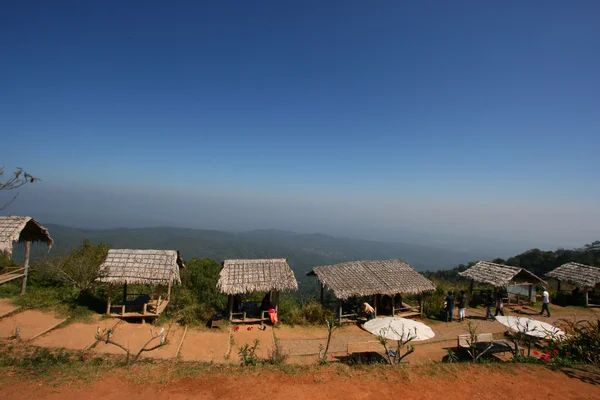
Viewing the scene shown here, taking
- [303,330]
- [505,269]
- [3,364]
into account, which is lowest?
[303,330]

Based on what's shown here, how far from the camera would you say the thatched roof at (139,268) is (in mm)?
12156

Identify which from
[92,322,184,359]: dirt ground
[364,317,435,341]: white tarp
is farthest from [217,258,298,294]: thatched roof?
[364,317,435,341]: white tarp

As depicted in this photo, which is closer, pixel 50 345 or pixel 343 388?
pixel 343 388

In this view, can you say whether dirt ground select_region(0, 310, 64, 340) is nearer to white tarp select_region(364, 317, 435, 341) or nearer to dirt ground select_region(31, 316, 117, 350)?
dirt ground select_region(31, 316, 117, 350)

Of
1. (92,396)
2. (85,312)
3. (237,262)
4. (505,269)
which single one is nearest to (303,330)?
(237,262)

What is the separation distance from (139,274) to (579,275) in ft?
81.4

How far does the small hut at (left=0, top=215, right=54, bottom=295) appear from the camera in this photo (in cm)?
1217

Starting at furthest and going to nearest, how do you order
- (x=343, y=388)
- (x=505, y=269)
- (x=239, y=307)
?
(x=505, y=269)
(x=239, y=307)
(x=343, y=388)

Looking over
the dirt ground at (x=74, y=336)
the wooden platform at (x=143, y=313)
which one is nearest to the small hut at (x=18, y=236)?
the dirt ground at (x=74, y=336)

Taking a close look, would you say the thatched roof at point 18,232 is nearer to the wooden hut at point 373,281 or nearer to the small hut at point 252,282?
the small hut at point 252,282

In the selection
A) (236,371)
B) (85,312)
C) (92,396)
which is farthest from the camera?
(85,312)

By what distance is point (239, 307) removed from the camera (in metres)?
13.5

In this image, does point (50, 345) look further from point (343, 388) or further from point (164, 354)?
point (343, 388)

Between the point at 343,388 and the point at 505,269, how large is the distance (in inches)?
581
